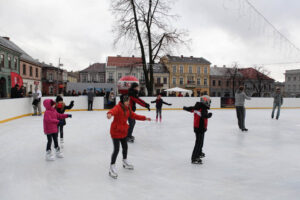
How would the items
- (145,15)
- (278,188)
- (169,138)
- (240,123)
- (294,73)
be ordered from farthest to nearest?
(294,73)
(145,15)
(240,123)
(169,138)
(278,188)

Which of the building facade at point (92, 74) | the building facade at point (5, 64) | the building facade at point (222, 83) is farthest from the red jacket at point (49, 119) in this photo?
the building facade at point (222, 83)

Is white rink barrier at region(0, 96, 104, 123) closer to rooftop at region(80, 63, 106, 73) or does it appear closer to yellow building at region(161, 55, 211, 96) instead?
rooftop at region(80, 63, 106, 73)

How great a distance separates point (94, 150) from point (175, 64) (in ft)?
150

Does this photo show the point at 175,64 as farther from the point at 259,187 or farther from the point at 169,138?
the point at 259,187

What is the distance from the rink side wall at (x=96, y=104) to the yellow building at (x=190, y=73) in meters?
28.5

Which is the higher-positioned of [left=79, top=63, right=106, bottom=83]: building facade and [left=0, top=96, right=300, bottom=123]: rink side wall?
[left=79, top=63, right=106, bottom=83]: building facade

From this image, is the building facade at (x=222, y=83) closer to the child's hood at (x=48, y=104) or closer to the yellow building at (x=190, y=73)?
the yellow building at (x=190, y=73)

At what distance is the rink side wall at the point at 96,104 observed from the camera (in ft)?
33.3

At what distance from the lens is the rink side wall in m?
10.2

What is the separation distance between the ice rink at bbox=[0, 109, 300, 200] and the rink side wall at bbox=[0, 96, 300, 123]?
16.1 feet

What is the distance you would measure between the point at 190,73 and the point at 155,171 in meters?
48.1

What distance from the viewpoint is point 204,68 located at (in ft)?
170

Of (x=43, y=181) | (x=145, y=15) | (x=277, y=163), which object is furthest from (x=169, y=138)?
(x=145, y=15)

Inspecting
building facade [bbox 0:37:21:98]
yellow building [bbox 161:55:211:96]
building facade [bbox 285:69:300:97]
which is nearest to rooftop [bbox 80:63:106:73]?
yellow building [bbox 161:55:211:96]
